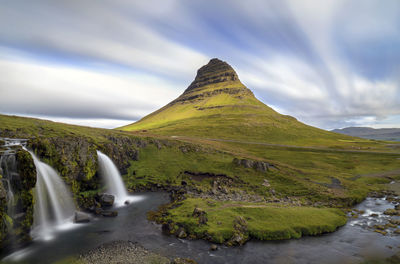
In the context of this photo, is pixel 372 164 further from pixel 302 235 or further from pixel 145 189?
pixel 145 189

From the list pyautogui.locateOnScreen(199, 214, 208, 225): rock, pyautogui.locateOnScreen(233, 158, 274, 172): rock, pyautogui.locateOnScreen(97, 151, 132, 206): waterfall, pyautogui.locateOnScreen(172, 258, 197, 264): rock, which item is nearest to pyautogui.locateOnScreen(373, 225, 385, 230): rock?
pyautogui.locateOnScreen(199, 214, 208, 225): rock

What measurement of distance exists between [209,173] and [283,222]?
36.9 m

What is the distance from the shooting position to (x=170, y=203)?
50500 mm

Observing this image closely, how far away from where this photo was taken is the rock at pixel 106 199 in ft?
157

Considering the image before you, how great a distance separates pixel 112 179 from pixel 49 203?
19955mm

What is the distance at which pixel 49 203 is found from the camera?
3772cm

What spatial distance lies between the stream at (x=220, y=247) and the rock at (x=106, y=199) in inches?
291

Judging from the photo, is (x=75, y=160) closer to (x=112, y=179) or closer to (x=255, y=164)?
(x=112, y=179)

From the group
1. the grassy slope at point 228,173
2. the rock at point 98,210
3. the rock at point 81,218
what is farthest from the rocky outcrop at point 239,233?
the rock at point 98,210

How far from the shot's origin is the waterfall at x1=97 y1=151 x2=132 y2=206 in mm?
54062

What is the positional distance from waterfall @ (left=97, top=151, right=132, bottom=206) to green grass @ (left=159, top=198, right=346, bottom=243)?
17796mm

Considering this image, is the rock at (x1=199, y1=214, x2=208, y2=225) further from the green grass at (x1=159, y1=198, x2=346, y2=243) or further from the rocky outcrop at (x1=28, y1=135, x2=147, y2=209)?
the rocky outcrop at (x1=28, y1=135, x2=147, y2=209)

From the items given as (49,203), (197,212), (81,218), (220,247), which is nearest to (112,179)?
(81,218)

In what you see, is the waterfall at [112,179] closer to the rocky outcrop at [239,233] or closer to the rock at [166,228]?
the rock at [166,228]
